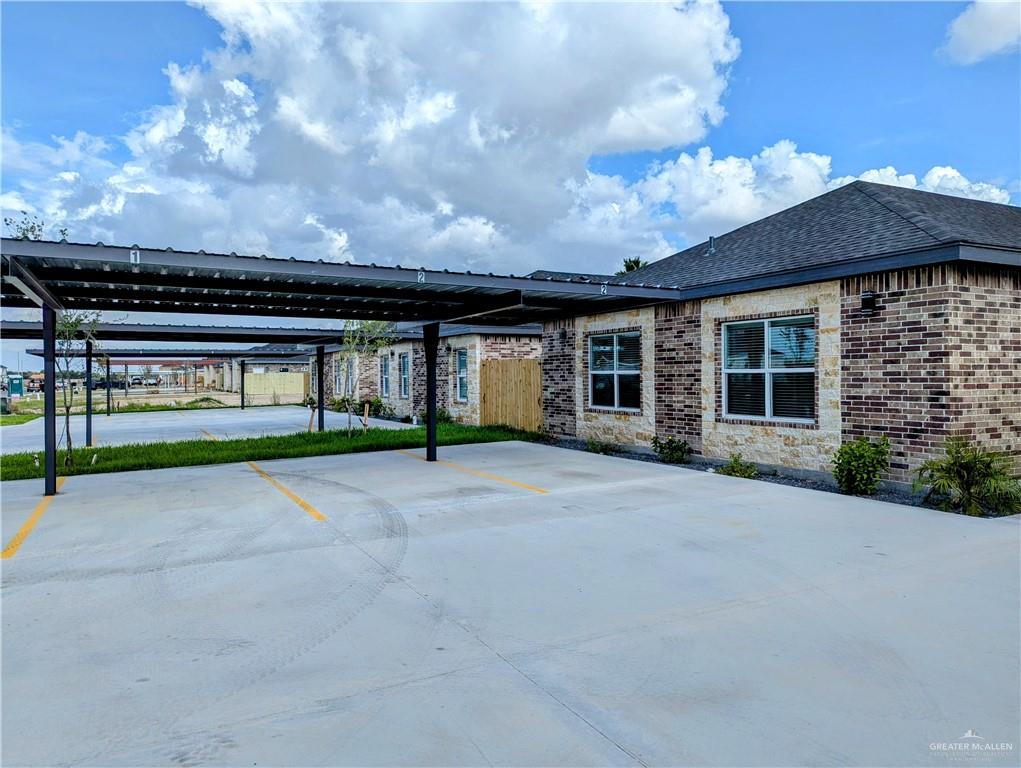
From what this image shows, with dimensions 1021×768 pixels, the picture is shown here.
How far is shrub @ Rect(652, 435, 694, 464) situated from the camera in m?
11.9

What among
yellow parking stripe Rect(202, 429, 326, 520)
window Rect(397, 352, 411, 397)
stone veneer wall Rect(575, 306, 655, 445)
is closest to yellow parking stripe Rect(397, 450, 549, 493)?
yellow parking stripe Rect(202, 429, 326, 520)

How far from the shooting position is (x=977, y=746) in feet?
9.52

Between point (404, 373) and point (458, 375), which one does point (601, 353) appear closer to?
point (458, 375)

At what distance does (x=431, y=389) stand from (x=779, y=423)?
21.1ft

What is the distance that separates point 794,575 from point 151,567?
18.5ft

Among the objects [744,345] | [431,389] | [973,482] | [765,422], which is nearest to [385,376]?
[431,389]

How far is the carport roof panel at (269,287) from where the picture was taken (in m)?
7.59

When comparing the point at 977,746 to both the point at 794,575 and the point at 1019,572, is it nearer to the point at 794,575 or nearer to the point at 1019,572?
the point at 794,575

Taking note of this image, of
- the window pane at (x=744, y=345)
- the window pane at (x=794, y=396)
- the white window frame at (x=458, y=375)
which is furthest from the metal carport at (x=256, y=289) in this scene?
the white window frame at (x=458, y=375)

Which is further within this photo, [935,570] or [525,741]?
[935,570]

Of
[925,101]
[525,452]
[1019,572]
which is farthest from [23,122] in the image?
[925,101]

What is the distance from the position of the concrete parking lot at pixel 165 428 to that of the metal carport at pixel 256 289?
299 inches

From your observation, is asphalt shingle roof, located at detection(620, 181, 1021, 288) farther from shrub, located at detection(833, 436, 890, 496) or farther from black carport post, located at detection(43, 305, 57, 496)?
black carport post, located at detection(43, 305, 57, 496)

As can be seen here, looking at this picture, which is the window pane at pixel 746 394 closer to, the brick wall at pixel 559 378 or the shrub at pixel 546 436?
the brick wall at pixel 559 378
